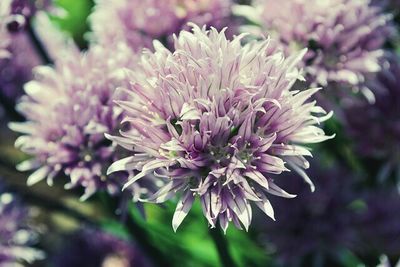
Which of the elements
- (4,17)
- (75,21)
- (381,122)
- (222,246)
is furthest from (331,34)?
(75,21)

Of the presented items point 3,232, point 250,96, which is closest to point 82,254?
point 3,232

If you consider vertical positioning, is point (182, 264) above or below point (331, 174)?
below

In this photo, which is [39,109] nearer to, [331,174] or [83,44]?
[331,174]

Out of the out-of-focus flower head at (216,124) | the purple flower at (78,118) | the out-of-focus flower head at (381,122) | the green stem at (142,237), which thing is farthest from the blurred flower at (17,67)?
the out-of-focus flower head at (381,122)

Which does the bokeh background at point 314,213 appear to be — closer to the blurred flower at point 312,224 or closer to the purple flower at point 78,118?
the blurred flower at point 312,224

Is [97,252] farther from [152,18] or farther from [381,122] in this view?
[381,122]

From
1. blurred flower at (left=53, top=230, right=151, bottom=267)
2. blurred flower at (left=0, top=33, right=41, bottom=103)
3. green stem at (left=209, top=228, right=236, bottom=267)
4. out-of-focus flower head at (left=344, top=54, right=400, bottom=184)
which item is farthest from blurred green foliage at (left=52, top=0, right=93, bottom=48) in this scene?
green stem at (left=209, top=228, right=236, bottom=267)

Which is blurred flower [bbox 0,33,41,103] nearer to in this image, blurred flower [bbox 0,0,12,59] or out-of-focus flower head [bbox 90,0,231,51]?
blurred flower [bbox 0,0,12,59]
